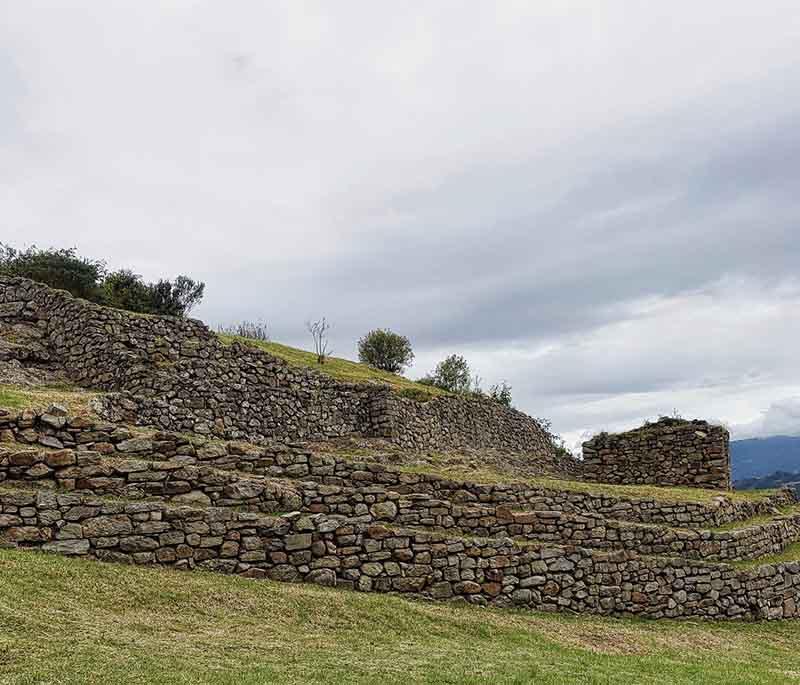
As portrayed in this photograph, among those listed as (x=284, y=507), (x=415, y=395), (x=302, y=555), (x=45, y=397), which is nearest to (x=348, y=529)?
(x=302, y=555)

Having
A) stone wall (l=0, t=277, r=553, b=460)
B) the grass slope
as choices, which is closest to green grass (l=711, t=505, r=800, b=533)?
the grass slope

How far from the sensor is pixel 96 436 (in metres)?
14.8

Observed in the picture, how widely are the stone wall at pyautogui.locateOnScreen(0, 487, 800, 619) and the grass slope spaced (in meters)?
0.52

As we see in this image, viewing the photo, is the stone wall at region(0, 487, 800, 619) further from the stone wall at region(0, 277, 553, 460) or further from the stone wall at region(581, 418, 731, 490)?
the stone wall at region(581, 418, 731, 490)

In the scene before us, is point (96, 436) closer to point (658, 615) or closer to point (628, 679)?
point (628, 679)

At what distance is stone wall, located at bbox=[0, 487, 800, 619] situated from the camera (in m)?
13.0

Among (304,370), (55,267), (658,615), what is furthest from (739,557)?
(55,267)

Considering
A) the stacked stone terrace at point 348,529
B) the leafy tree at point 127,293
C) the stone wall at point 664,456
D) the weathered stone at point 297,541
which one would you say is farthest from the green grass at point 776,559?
the leafy tree at point 127,293

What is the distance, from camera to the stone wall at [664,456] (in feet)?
99.7

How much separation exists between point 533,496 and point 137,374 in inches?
482

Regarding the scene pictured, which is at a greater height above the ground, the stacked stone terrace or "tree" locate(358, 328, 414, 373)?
"tree" locate(358, 328, 414, 373)

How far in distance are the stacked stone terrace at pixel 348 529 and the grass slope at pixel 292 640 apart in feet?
1.97

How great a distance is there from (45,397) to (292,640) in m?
11.3

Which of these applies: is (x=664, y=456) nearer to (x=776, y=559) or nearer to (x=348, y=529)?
(x=776, y=559)
